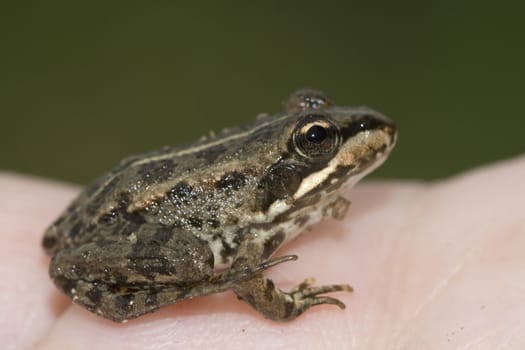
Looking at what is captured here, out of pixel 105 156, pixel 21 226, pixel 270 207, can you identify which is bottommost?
pixel 21 226

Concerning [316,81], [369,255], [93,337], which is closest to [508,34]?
[316,81]

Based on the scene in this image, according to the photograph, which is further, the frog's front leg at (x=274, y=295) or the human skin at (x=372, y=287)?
the frog's front leg at (x=274, y=295)

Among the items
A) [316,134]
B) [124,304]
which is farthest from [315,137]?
[124,304]

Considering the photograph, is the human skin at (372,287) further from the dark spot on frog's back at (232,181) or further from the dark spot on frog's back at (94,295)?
the dark spot on frog's back at (232,181)

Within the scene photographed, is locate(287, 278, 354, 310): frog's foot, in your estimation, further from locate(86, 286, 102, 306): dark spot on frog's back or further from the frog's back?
locate(86, 286, 102, 306): dark spot on frog's back

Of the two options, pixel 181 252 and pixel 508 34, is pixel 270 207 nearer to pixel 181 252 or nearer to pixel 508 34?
pixel 181 252

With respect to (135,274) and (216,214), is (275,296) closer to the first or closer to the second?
(216,214)

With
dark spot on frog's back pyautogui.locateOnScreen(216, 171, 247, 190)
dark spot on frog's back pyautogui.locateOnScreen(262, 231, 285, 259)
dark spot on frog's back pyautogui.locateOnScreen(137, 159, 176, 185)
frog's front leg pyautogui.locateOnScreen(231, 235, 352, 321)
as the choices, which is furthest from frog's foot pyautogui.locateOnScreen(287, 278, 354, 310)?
dark spot on frog's back pyautogui.locateOnScreen(137, 159, 176, 185)

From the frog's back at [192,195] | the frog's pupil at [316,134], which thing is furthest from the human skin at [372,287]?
the frog's pupil at [316,134]
